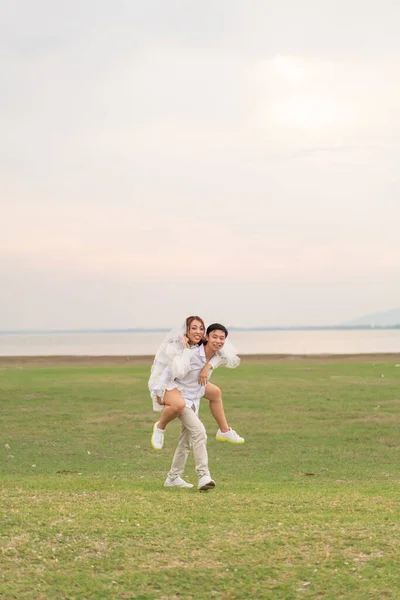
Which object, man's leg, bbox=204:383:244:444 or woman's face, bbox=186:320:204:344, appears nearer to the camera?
woman's face, bbox=186:320:204:344

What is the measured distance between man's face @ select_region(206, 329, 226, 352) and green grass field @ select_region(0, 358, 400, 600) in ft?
6.60

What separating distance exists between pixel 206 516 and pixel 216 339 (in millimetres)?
2568

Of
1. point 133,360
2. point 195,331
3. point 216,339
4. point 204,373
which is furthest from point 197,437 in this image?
point 133,360

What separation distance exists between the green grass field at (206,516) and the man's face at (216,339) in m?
2.01

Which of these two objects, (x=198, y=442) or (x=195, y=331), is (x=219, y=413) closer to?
(x=198, y=442)

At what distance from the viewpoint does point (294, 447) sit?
16797 mm

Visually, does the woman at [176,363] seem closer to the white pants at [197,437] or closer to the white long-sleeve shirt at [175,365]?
the white long-sleeve shirt at [175,365]

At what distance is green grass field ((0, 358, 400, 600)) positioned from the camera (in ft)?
22.0

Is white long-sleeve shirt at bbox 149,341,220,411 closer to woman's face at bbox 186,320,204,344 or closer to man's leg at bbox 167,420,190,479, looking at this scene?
woman's face at bbox 186,320,204,344

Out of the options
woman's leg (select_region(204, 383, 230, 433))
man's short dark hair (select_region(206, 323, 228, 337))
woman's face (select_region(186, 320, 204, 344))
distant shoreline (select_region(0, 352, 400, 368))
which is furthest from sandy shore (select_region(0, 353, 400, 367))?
woman's face (select_region(186, 320, 204, 344))

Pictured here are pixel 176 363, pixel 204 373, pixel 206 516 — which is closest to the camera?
pixel 206 516

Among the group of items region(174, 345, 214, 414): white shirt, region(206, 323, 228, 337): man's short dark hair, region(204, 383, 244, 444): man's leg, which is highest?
region(206, 323, 228, 337): man's short dark hair

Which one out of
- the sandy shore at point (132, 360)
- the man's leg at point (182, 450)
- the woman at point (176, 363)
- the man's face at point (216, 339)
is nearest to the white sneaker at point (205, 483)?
the man's leg at point (182, 450)

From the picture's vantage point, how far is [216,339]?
10086mm
